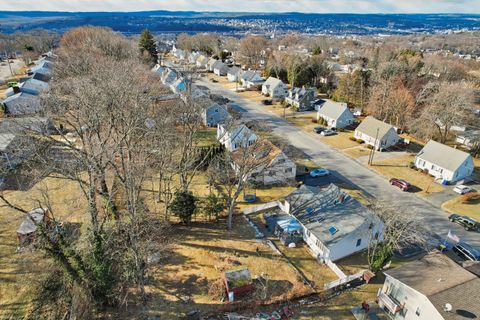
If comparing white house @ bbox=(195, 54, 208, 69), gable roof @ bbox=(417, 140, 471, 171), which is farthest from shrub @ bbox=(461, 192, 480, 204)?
white house @ bbox=(195, 54, 208, 69)

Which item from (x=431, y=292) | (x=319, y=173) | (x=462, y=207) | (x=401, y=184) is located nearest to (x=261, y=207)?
(x=319, y=173)

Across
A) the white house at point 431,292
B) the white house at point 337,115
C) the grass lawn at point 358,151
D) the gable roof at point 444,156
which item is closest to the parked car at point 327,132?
the white house at point 337,115

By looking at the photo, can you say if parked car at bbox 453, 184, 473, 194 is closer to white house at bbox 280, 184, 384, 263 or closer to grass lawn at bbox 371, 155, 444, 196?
grass lawn at bbox 371, 155, 444, 196

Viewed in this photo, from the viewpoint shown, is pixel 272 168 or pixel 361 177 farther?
pixel 361 177

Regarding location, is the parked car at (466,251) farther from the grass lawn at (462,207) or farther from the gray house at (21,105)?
the gray house at (21,105)

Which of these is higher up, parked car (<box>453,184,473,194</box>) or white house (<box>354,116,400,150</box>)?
white house (<box>354,116,400,150</box>)

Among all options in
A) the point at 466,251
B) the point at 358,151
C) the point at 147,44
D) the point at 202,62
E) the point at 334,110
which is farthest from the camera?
the point at 202,62

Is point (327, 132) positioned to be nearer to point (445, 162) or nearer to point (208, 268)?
point (445, 162)
